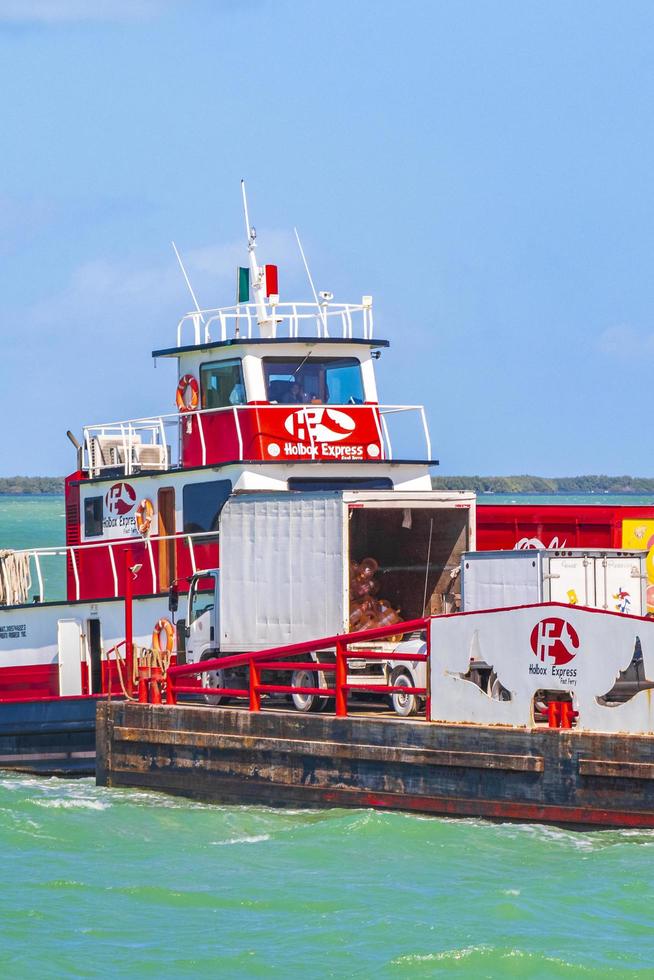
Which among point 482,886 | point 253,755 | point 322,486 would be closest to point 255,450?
point 322,486

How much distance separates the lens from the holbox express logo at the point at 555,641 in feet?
56.2

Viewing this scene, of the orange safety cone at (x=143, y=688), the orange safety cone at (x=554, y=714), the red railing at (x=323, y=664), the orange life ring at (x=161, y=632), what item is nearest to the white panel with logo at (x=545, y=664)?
the orange safety cone at (x=554, y=714)

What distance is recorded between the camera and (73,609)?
23.6 meters

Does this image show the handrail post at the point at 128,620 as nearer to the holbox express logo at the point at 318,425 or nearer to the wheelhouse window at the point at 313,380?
the holbox express logo at the point at 318,425

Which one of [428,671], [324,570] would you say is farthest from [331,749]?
[324,570]

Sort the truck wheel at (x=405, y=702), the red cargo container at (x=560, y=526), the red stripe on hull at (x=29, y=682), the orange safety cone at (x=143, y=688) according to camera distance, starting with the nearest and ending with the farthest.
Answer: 1. the truck wheel at (x=405, y=702)
2. the orange safety cone at (x=143, y=688)
3. the red stripe on hull at (x=29, y=682)
4. the red cargo container at (x=560, y=526)

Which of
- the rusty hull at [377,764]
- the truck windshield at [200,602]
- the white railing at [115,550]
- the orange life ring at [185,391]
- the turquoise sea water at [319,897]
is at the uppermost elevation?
the orange life ring at [185,391]

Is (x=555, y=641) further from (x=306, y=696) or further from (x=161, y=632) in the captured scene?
(x=161, y=632)

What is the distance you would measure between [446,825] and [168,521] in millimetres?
7676

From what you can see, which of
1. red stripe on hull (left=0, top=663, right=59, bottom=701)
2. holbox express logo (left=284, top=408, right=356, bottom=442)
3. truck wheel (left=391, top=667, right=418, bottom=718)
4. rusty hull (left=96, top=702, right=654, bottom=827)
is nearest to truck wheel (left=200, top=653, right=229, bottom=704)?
rusty hull (left=96, top=702, right=654, bottom=827)

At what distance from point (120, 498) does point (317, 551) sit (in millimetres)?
5287

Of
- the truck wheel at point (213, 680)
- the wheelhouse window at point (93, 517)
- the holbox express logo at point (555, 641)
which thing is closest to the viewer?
the holbox express logo at point (555, 641)

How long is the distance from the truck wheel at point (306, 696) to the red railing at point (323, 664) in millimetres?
162

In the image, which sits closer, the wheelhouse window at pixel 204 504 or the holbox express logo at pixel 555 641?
the holbox express logo at pixel 555 641
